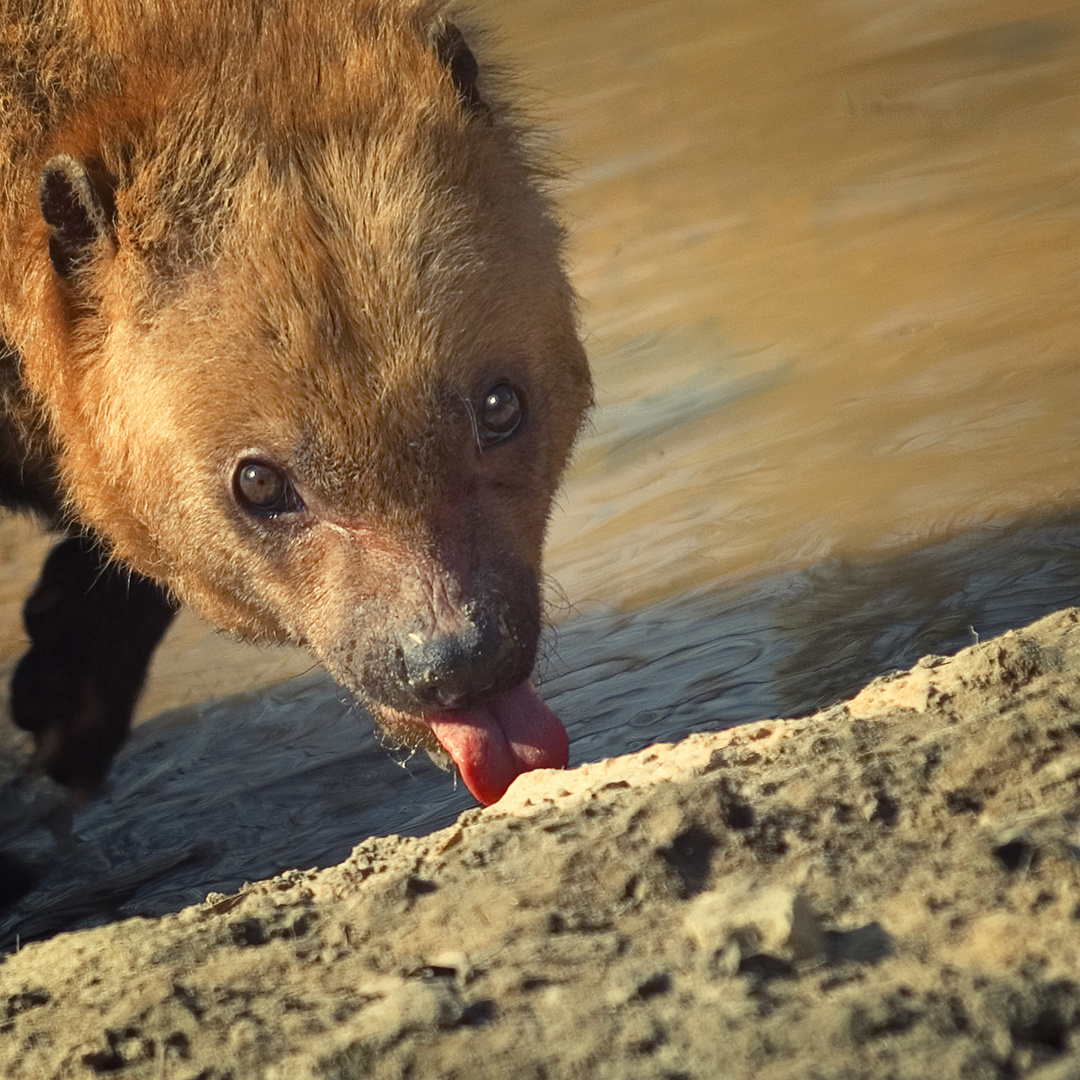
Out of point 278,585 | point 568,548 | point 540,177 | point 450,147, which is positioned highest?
point 450,147

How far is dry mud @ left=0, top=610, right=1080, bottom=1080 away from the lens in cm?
190

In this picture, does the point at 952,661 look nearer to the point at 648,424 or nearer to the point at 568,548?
the point at 568,548

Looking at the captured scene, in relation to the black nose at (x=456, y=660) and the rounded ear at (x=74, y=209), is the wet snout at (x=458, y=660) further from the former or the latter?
the rounded ear at (x=74, y=209)

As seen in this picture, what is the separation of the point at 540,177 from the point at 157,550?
1.32 metres

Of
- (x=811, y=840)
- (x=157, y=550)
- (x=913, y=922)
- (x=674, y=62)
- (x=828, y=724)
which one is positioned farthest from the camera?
(x=674, y=62)

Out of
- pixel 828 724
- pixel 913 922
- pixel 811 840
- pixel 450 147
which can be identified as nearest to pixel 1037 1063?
pixel 913 922

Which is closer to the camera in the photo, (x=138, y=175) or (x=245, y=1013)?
(x=245, y=1013)

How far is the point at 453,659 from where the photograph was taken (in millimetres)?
3088

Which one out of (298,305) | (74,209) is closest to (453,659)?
(298,305)

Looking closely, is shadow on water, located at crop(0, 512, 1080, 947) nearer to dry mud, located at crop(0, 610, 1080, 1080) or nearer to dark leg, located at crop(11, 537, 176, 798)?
dark leg, located at crop(11, 537, 176, 798)

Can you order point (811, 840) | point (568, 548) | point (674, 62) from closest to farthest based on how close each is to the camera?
1. point (811, 840)
2. point (568, 548)
3. point (674, 62)

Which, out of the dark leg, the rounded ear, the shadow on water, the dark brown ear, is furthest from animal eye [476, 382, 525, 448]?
the dark leg

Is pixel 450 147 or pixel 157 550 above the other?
pixel 450 147

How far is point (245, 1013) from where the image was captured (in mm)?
2170
